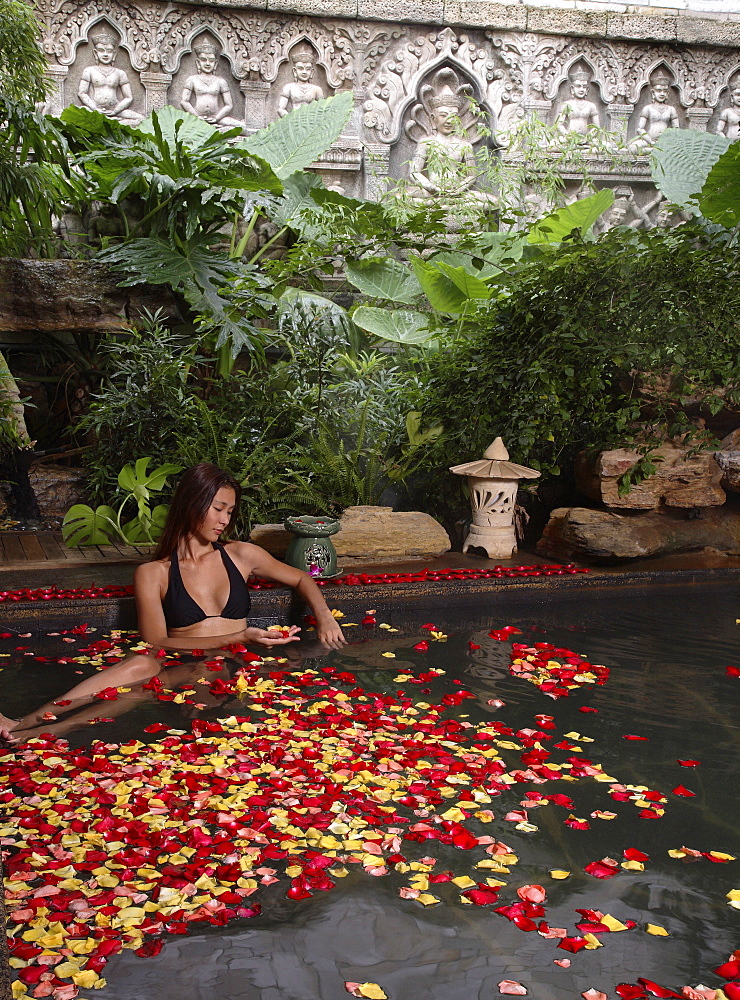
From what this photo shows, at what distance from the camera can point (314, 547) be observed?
5340 millimetres

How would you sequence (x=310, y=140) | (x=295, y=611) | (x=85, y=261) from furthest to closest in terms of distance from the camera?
(x=310, y=140) → (x=85, y=261) → (x=295, y=611)

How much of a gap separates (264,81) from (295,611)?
737 cm

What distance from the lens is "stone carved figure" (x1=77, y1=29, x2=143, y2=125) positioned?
9812mm

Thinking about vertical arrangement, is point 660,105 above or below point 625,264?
above

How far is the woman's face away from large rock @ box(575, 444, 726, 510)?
2.94 metres

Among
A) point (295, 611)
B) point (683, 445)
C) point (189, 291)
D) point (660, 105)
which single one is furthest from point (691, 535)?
point (660, 105)

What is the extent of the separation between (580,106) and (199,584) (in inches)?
350

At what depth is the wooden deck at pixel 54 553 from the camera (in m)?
5.76

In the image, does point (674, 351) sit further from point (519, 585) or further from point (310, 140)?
point (310, 140)

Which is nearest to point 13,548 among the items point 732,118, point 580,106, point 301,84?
point 301,84

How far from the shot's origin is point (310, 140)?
8.95 metres

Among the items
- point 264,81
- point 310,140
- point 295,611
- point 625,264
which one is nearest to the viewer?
point 295,611

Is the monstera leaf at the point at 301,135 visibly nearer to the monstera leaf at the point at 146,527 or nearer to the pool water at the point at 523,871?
the monstera leaf at the point at 146,527

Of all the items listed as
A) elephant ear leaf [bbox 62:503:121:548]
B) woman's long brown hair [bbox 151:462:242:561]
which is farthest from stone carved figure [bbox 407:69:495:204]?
woman's long brown hair [bbox 151:462:242:561]
